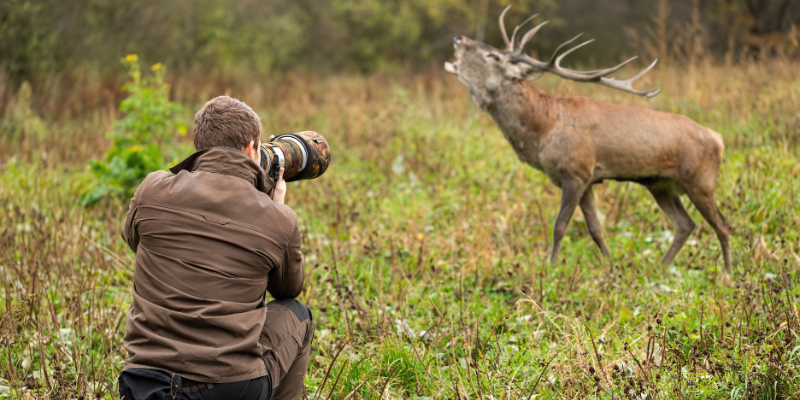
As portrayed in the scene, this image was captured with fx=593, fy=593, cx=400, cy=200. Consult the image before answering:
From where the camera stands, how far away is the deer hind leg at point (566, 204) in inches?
185

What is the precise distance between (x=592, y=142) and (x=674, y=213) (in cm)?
103

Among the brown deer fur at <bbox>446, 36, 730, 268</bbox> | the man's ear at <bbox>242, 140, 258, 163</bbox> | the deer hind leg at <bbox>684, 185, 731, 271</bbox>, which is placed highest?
the man's ear at <bbox>242, 140, 258, 163</bbox>

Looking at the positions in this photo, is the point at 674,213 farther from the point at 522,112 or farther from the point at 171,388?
the point at 171,388

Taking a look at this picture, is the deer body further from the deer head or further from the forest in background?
the forest in background

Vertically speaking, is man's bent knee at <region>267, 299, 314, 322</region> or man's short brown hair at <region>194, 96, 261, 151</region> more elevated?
man's short brown hair at <region>194, 96, 261, 151</region>

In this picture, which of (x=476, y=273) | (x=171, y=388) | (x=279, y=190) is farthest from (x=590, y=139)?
(x=171, y=388)

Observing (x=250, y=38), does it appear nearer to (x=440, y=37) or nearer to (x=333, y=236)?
(x=440, y=37)

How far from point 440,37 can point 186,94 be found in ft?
34.2

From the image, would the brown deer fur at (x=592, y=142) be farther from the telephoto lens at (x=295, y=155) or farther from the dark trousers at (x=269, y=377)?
the dark trousers at (x=269, y=377)

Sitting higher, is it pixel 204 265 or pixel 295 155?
pixel 295 155

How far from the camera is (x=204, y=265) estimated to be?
2184 mm

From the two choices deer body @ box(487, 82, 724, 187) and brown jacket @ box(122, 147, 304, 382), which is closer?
brown jacket @ box(122, 147, 304, 382)

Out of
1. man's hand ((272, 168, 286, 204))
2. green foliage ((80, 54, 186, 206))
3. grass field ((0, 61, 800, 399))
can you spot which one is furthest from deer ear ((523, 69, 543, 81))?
green foliage ((80, 54, 186, 206))

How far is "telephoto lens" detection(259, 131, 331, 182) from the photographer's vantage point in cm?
271
